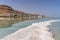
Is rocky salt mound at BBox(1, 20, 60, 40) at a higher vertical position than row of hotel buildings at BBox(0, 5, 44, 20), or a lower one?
higher

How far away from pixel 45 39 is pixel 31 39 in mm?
1118

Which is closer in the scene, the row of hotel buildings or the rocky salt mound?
the rocky salt mound

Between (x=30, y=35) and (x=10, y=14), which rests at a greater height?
(x=30, y=35)

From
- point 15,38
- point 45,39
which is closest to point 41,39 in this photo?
point 45,39

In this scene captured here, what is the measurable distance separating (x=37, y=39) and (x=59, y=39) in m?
2.48

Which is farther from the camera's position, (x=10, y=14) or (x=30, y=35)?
(x=10, y=14)

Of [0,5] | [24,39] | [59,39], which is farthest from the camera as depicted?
[0,5]

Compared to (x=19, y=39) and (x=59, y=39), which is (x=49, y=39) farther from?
(x=19, y=39)

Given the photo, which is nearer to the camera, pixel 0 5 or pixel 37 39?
pixel 37 39

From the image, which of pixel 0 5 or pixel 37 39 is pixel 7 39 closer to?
pixel 37 39

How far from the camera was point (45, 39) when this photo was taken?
37.8 ft

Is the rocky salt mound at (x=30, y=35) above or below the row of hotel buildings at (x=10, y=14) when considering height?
above

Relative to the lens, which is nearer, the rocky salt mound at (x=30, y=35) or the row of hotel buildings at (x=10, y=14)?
the rocky salt mound at (x=30, y=35)

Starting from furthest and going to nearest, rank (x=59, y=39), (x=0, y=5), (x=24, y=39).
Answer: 1. (x=0, y=5)
2. (x=59, y=39)
3. (x=24, y=39)
